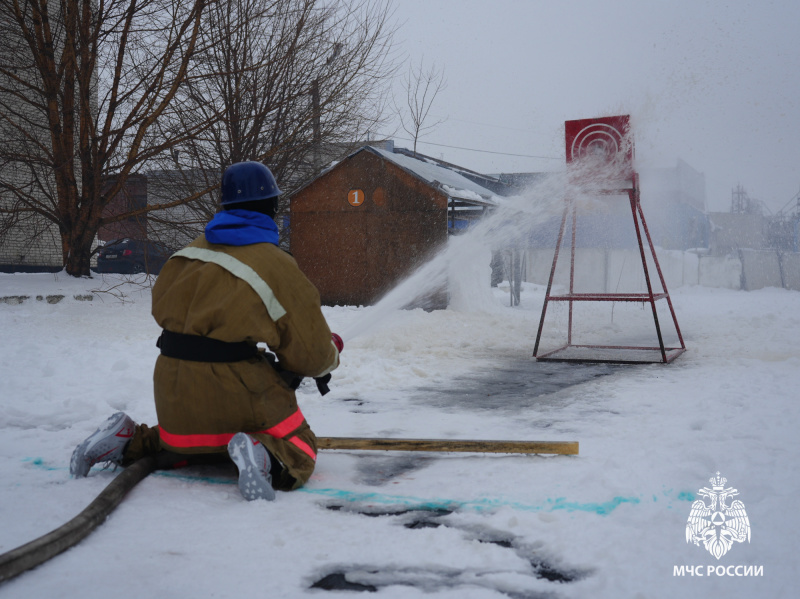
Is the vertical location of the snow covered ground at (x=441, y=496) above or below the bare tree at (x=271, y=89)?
below

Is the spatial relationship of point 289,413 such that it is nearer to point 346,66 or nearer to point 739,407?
point 739,407

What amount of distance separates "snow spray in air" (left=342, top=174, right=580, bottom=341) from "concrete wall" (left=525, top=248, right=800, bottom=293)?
10.9 metres

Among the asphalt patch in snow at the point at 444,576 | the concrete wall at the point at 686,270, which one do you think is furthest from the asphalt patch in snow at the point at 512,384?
the concrete wall at the point at 686,270

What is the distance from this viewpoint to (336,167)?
13.8 m

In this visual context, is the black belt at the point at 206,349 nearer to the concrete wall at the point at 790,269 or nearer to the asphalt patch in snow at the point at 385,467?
the asphalt patch in snow at the point at 385,467

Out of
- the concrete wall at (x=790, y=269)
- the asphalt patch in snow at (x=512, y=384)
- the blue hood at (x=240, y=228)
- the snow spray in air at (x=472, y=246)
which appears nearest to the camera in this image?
the blue hood at (x=240, y=228)

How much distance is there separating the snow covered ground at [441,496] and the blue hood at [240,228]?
1.18 metres

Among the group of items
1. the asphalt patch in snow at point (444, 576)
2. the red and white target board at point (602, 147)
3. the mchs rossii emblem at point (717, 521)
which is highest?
the red and white target board at point (602, 147)

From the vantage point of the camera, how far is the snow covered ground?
7.32 ft

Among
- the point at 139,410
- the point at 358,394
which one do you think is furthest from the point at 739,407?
the point at 139,410

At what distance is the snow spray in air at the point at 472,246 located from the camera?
6605 millimetres

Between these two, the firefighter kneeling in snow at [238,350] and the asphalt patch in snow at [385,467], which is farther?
the asphalt patch in snow at [385,467]

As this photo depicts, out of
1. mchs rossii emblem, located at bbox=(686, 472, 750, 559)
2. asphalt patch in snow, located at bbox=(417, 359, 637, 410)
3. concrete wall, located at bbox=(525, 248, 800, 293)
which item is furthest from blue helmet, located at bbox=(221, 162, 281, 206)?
concrete wall, located at bbox=(525, 248, 800, 293)

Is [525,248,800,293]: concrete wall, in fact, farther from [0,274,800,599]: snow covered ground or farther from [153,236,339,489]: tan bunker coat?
[153,236,339,489]: tan bunker coat
